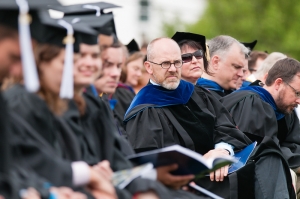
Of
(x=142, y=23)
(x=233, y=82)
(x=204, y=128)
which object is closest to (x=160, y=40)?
(x=204, y=128)

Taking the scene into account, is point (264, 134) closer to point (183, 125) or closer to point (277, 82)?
point (277, 82)

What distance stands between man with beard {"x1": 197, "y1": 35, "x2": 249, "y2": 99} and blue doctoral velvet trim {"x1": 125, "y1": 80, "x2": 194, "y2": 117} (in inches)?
45.8

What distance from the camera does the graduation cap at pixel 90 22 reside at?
523 centimetres

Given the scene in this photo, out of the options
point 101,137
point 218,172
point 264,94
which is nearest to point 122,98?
point 264,94

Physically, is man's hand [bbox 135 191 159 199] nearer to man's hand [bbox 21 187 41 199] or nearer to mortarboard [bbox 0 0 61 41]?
man's hand [bbox 21 187 41 199]

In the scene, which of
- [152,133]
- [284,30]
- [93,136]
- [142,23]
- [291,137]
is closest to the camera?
[93,136]

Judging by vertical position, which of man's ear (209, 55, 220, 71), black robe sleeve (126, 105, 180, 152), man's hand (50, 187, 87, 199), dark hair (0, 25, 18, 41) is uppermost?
dark hair (0, 25, 18, 41)

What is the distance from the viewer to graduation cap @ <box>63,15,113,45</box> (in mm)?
5234

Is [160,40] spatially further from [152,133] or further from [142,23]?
[142,23]

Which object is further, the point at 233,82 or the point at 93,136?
the point at 233,82

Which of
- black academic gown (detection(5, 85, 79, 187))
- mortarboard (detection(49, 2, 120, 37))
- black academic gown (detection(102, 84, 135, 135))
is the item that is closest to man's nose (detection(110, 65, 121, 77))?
mortarboard (detection(49, 2, 120, 37))

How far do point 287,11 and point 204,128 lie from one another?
22.3m

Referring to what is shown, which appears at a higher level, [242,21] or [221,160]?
[221,160]

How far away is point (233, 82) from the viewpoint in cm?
941
